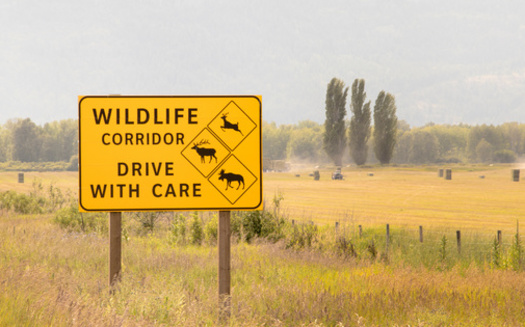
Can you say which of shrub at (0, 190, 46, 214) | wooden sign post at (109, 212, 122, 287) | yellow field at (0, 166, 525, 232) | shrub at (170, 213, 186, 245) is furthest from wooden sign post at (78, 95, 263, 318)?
shrub at (0, 190, 46, 214)

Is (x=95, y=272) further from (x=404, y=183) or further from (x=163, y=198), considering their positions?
(x=404, y=183)

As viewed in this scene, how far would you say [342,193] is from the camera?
1950 inches

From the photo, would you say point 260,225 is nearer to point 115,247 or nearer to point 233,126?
point 115,247

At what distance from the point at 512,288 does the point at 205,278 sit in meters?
5.17

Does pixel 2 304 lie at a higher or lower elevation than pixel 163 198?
lower

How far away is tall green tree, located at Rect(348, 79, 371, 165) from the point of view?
254ft

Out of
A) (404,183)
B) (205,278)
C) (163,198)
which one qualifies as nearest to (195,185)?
(163,198)

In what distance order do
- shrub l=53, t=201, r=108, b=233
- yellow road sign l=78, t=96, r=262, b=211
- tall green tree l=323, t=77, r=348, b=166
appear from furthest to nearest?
tall green tree l=323, t=77, r=348, b=166, shrub l=53, t=201, r=108, b=233, yellow road sign l=78, t=96, r=262, b=211

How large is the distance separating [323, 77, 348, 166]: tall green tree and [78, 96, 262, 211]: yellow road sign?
231 ft

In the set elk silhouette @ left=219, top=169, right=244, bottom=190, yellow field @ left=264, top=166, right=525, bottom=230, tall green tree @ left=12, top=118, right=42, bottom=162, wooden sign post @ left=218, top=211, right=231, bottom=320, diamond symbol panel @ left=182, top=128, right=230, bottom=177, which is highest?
tall green tree @ left=12, top=118, right=42, bottom=162

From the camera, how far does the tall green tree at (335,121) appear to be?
251 feet

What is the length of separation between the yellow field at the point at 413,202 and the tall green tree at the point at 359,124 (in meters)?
7.71

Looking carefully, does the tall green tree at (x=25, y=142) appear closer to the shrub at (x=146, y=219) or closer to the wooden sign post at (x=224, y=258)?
the shrub at (x=146, y=219)

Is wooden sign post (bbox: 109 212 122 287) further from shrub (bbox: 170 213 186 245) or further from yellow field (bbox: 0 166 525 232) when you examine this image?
yellow field (bbox: 0 166 525 232)
